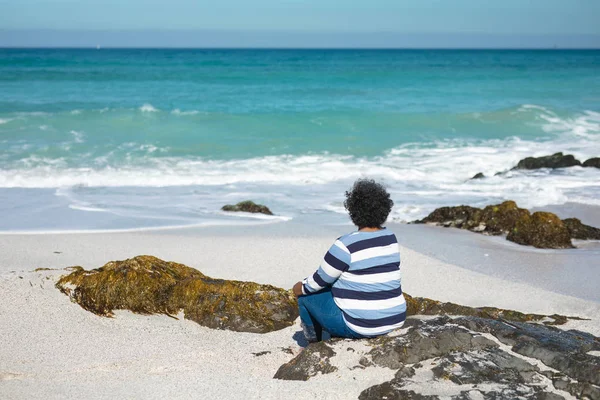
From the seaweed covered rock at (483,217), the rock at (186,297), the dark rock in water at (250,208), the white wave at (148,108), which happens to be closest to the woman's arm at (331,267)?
the rock at (186,297)

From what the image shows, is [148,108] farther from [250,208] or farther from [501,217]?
[501,217]

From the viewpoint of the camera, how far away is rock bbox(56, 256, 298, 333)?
5.59 m

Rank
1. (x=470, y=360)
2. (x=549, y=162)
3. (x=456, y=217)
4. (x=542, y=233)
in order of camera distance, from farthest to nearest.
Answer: (x=549, y=162)
(x=456, y=217)
(x=542, y=233)
(x=470, y=360)

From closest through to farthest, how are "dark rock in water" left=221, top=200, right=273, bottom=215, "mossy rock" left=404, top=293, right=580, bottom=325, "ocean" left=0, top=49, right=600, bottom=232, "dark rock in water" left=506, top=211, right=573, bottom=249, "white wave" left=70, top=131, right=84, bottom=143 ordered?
1. "mossy rock" left=404, top=293, right=580, bottom=325
2. "dark rock in water" left=506, top=211, right=573, bottom=249
3. "dark rock in water" left=221, top=200, right=273, bottom=215
4. "ocean" left=0, top=49, right=600, bottom=232
5. "white wave" left=70, top=131, right=84, bottom=143

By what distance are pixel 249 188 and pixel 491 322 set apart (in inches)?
396

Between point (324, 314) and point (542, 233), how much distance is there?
5252 millimetres

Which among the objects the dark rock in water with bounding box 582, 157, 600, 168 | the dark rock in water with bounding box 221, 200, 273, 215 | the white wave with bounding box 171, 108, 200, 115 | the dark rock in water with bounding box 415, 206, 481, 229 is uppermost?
the dark rock in water with bounding box 582, 157, 600, 168

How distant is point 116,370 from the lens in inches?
190

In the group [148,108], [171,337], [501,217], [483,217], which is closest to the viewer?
[171,337]

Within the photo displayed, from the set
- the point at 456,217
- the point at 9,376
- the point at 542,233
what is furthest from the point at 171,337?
the point at 456,217

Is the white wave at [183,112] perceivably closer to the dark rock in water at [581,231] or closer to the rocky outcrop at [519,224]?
the rocky outcrop at [519,224]

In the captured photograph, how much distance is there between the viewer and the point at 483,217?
9852mm

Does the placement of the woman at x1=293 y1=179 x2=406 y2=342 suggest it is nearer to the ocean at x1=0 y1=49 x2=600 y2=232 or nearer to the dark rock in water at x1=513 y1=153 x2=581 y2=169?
the ocean at x1=0 y1=49 x2=600 y2=232

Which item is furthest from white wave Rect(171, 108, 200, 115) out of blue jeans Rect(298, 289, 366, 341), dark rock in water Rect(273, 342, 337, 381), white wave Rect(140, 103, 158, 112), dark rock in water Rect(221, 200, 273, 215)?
dark rock in water Rect(273, 342, 337, 381)
